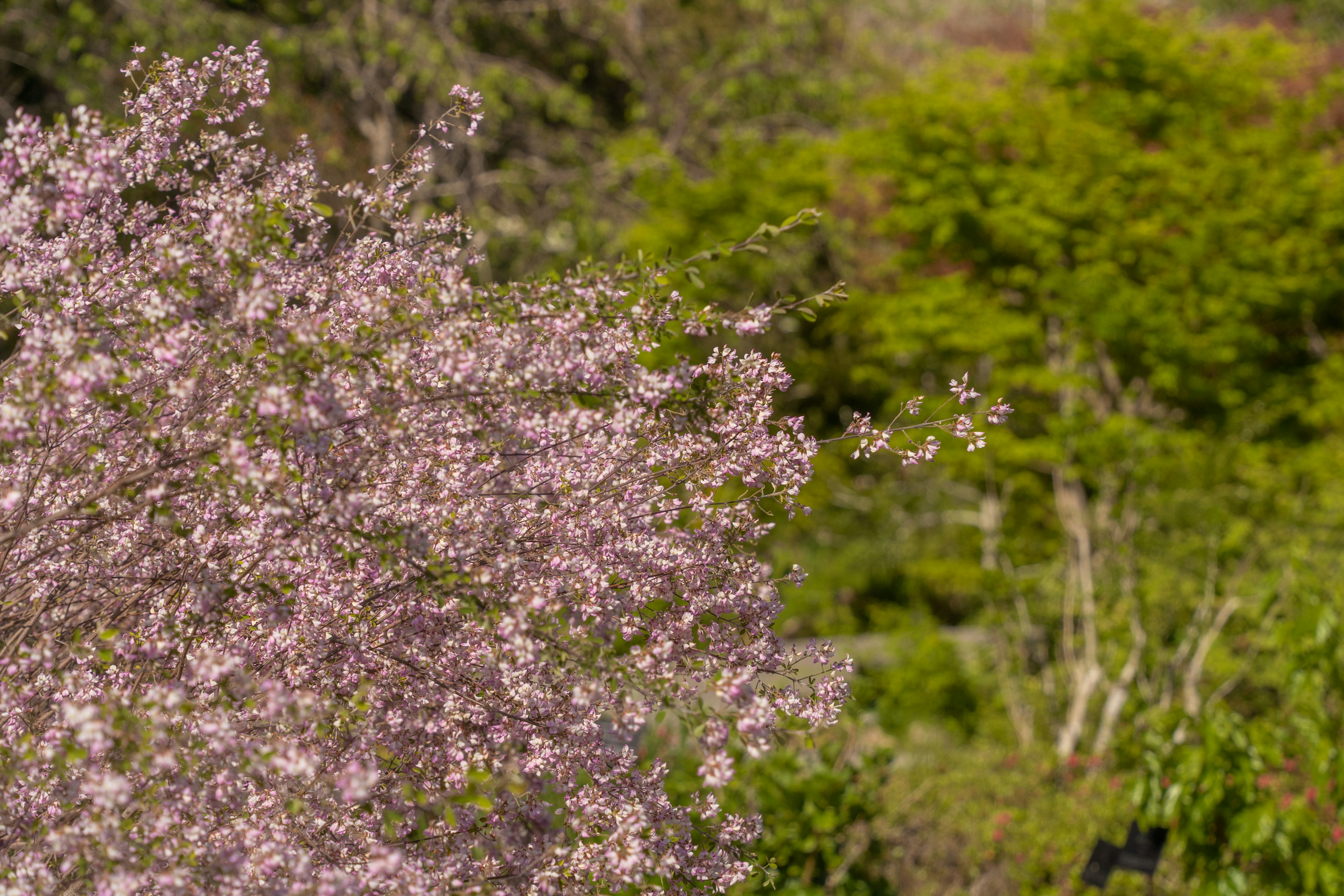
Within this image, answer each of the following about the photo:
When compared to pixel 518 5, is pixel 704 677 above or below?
below

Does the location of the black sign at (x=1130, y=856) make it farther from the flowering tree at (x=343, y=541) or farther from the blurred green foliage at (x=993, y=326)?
the flowering tree at (x=343, y=541)

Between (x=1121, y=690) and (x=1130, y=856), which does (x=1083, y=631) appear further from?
(x=1130, y=856)

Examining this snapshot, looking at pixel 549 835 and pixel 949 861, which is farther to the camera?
pixel 949 861

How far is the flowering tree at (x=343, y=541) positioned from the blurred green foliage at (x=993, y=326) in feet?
7.68

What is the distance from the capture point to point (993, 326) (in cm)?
1204

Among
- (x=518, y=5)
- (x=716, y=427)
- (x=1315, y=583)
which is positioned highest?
(x=518, y=5)

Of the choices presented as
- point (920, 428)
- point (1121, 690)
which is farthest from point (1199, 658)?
point (920, 428)

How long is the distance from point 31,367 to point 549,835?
138 centimetres

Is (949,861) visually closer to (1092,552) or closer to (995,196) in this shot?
(1092,552)

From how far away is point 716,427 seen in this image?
256 cm

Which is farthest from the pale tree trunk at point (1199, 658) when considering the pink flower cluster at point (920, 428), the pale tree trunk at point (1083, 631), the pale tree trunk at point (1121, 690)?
the pink flower cluster at point (920, 428)

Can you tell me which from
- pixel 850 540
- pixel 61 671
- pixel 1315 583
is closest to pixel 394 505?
pixel 61 671

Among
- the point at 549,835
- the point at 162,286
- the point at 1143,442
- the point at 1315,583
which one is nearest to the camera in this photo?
the point at 162,286

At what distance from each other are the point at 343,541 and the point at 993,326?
10825mm
